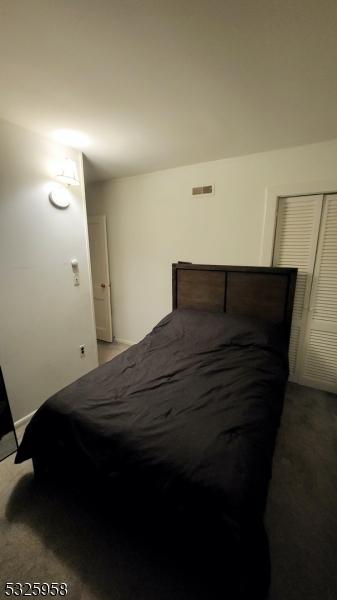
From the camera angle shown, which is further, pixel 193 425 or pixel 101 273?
pixel 101 273

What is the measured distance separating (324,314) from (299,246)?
72 cm

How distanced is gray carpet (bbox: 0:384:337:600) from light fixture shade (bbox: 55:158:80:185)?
2.31 meters

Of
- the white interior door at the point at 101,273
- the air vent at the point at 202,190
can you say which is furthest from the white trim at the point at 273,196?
the white interior door at the point at 101,273

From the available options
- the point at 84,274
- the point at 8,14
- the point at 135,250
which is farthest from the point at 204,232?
the point at 8,14

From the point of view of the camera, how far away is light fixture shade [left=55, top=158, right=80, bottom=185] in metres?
2.09

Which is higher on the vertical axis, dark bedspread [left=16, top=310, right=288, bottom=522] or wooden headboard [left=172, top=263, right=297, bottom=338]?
wooden headboard [left=172, top=263, right=297, bottom=338]

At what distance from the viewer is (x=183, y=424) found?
1.20 meters

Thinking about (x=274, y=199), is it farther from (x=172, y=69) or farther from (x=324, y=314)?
(x=172, y=69)

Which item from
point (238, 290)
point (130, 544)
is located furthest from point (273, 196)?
point (130, 544)

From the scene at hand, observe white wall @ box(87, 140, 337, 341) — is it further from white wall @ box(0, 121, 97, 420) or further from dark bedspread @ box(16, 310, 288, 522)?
dark bedspread @ box(16, 310, 288, 522)

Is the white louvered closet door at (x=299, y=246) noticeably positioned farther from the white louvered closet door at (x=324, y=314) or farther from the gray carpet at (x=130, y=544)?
the gray carpet at (x=130, y=544)

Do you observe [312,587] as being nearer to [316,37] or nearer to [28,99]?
[316,37]

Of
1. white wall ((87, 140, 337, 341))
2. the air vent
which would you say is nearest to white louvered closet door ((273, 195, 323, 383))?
white wall ((87, 140, 337, 341))

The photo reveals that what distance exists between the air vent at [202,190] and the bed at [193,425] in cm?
111
